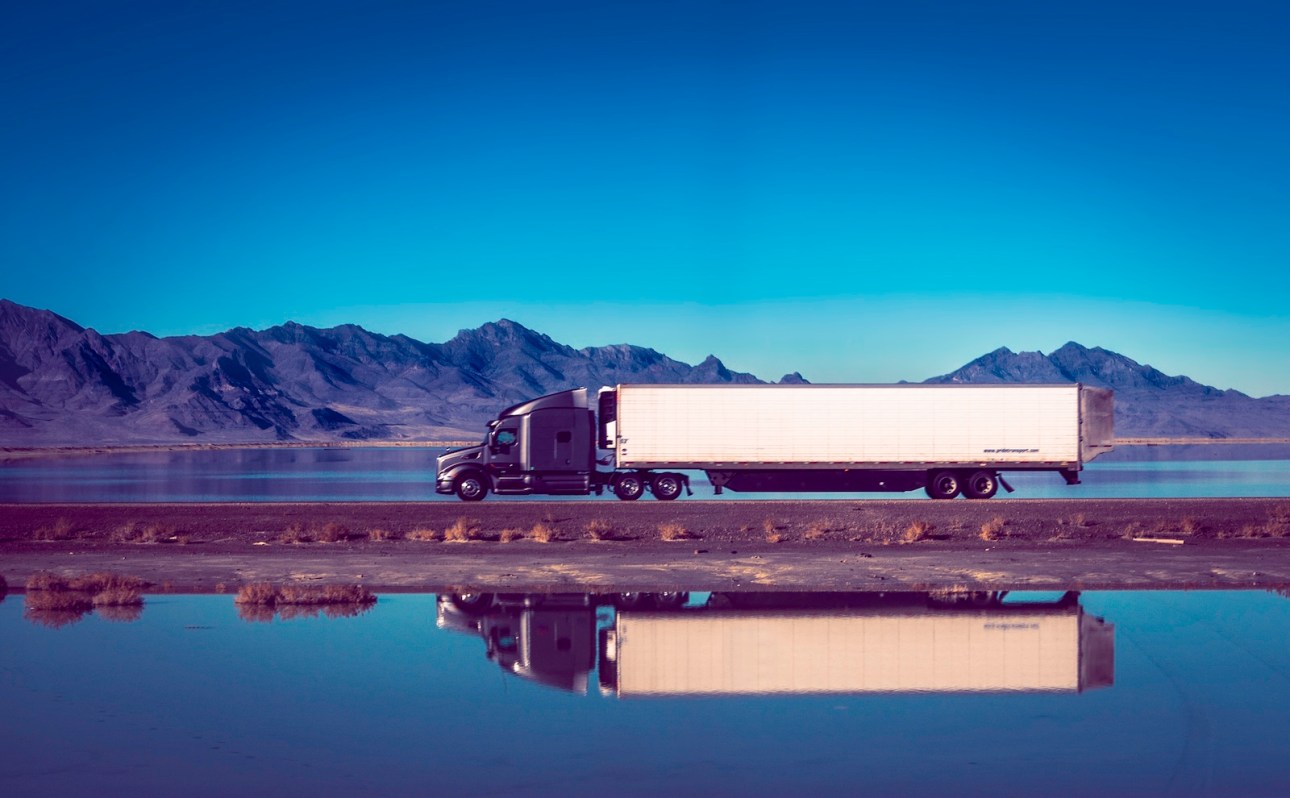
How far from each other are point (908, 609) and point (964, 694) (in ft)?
15.5

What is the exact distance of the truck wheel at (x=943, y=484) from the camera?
4038 centimetres

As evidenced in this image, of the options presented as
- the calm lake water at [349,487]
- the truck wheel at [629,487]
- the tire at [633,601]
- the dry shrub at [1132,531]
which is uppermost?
the truck wheel at [629,487]

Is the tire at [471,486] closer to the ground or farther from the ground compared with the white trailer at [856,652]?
farther from the ground

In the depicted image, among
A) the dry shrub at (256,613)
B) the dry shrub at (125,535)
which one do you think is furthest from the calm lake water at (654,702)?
the dry shrub at (125,535)

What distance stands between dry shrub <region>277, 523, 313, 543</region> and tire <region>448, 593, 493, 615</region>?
9719mm

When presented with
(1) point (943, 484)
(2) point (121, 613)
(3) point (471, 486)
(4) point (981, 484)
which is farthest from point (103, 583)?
(4) point (981, 484)

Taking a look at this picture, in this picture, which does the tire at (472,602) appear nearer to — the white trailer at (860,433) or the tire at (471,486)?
the tire at (471,486)

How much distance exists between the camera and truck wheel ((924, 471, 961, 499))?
40.4 m

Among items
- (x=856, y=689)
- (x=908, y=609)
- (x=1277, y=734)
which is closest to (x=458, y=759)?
(x=856, y=689)

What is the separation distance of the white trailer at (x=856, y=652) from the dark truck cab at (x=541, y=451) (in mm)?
23893

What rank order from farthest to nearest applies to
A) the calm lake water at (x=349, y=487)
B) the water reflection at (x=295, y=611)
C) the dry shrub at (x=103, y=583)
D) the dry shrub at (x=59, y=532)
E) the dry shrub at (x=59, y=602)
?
1. the calm lake water at (x=349, y=487)
2. the dry shrub at (x=59, y=532)
3. the dry shrub at (x=103, y=583)
4. the dry shrub at (x=59, y=602)
5. the water reflection at (x=295, y=611)

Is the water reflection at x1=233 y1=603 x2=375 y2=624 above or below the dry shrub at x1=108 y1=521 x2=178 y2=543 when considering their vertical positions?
below

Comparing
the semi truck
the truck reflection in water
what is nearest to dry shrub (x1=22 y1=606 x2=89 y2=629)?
the truck reflection in water

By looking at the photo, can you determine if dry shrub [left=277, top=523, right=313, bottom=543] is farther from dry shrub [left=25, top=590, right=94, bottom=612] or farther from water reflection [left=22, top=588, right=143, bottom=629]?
dry shrub [left=25, top=590, right=94, bottom=612]
